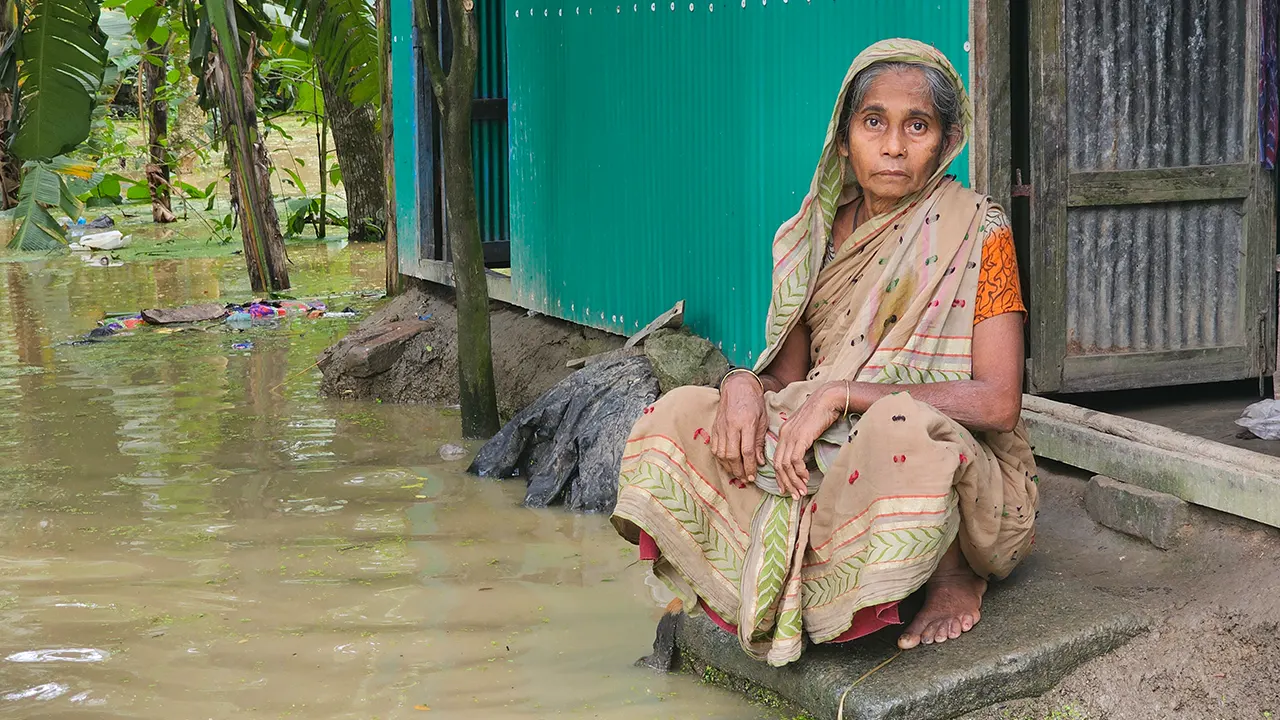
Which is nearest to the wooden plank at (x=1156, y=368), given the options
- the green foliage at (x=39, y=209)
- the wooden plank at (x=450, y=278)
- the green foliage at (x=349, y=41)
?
the wooden plank at (x=450, y=278)

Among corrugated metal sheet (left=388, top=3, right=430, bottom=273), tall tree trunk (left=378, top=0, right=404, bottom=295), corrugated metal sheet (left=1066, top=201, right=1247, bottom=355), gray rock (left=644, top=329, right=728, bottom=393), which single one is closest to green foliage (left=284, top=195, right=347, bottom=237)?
tall tree trunk (left=378, top=0, right=404, bottom=295)

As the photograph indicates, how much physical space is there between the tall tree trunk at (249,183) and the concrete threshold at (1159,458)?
7.62 m

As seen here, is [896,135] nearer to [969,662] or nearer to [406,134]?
[969,662]

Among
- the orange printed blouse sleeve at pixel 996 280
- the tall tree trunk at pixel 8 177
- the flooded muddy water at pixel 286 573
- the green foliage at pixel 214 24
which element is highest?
the green foliage at pixel 214 24

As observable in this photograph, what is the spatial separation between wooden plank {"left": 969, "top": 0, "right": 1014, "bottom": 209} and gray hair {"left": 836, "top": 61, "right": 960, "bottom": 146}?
1.28m

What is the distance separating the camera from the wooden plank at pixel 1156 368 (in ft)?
15.3

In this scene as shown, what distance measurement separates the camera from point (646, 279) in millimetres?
6465

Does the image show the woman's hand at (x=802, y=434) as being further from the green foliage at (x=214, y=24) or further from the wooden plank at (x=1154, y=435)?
the green foliage at (x=214, y=24)

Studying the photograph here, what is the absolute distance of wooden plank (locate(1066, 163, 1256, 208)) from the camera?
4.57 metres

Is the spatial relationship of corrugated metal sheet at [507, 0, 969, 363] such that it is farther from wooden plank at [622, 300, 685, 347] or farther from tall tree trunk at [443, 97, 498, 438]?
tall tree trunk at [443, 97, 498, 438]

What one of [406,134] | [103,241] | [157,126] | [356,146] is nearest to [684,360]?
[406,134]

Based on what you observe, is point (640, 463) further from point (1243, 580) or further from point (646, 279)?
point (646, 279)

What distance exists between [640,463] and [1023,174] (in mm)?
2108

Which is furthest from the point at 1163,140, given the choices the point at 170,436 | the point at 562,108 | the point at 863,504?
the point at 170,436
